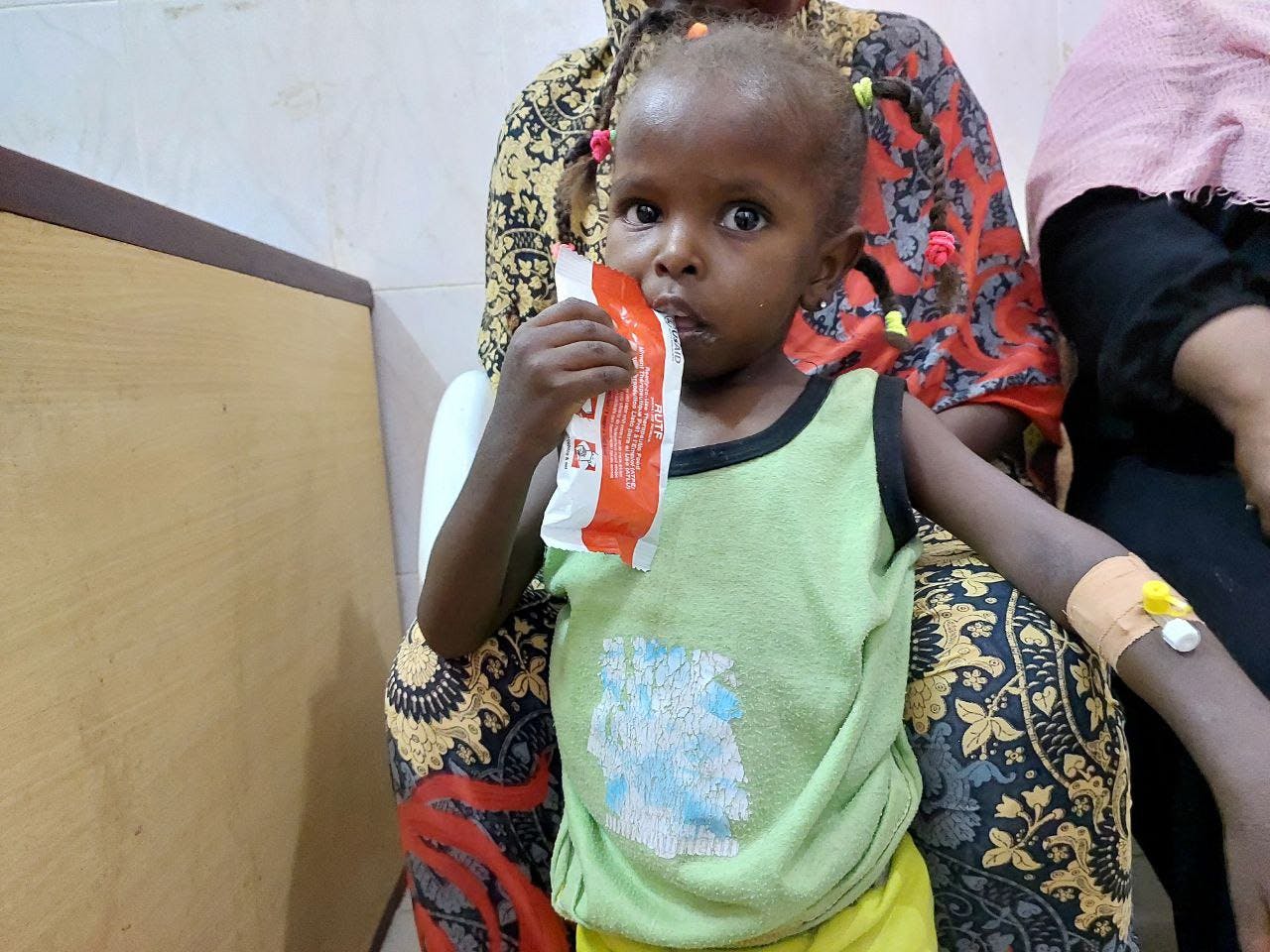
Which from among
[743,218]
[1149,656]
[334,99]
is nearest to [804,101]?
[743,218]

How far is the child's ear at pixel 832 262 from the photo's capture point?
0.71 meters

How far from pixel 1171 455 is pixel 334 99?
122cm

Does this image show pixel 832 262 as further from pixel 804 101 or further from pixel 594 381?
pixel 594 381

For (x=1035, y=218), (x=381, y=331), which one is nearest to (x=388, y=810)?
(x=381, y=331)

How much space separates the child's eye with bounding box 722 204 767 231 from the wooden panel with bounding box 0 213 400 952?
478 mm

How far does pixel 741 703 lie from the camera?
577mm

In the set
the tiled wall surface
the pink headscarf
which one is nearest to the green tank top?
the pink headscarf

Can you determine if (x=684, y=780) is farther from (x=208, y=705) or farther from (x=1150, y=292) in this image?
(x=1150, y=292)

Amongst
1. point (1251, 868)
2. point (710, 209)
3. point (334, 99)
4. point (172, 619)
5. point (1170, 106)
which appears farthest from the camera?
point (334, 99)

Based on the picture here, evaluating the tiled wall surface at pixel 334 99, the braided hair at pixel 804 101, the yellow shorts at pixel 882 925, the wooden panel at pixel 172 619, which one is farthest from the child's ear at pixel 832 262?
the tiled wall surface at pixel 334 99

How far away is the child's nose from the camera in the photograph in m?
0.60

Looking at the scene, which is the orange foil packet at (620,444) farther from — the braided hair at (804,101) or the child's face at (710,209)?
the braided hair at (804,101)

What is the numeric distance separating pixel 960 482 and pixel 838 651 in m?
0.17

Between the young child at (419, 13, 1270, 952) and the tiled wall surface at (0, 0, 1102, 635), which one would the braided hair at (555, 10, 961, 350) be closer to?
the young child at (419, 13, 1270, 952)
